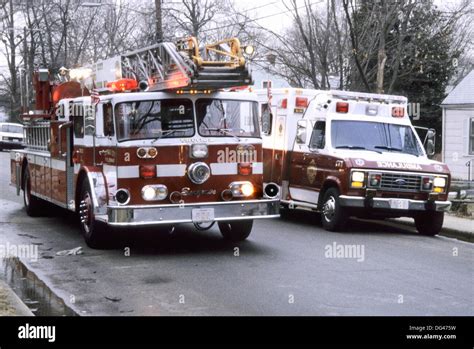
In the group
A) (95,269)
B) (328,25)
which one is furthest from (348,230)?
(328,25)

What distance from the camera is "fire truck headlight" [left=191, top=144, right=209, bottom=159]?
1061cm

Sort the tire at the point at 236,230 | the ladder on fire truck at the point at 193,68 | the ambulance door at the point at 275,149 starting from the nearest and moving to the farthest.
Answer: the ladder on fire truck at the point at 193,68 < the tire at the point at 236,230 < the ambulance door at the point at 275,149

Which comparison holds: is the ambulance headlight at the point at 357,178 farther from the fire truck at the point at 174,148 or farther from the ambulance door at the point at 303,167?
the fire truck at the point at 174,148

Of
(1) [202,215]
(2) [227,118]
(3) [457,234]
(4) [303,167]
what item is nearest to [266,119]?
(2) [227,118]

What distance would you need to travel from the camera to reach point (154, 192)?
10.4 m

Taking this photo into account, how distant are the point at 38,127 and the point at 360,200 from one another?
6551 mm

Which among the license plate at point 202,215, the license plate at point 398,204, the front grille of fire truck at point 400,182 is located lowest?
the license plate at point 398,204

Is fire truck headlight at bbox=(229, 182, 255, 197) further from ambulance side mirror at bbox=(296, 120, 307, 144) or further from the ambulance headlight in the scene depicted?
ambulance side mirror at bbox=(296, 120, 307, 144)

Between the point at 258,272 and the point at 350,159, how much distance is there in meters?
4.04

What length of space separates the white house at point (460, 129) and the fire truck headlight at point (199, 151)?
18.2m

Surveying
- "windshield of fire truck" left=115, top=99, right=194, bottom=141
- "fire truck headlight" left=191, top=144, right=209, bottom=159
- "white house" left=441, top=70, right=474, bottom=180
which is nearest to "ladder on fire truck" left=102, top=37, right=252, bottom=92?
"windshield of fire truck" left=115, top=99, right=194, bottom=141

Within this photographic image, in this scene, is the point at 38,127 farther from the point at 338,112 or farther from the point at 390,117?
the point at 390,117

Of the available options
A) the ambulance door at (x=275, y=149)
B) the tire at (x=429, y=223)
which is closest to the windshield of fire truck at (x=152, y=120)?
the ambulance door at (x=275, y=149)

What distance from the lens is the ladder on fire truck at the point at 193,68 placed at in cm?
1020
